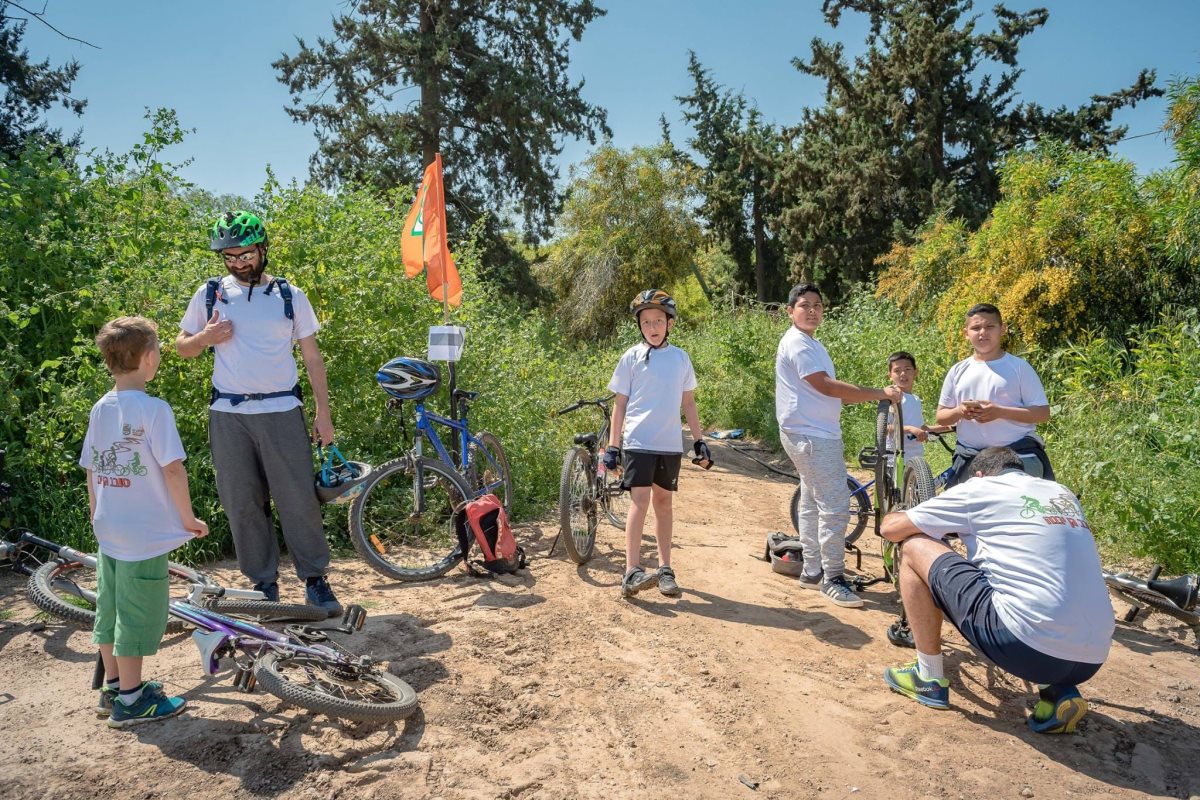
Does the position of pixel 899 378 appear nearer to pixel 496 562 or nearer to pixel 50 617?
pixel 496 562

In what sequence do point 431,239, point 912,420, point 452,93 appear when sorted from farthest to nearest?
point 452,93
point 431,239
point 912,420

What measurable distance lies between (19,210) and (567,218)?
19.1m

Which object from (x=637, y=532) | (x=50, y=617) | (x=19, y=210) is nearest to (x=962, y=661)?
(x=637, y=532)

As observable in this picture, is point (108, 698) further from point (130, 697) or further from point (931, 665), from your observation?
point (931, 665)

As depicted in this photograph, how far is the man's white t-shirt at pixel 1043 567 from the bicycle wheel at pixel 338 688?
2.47 metres

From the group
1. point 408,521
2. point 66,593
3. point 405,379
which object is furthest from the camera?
point 408,521

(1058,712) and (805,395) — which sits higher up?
(805,395)

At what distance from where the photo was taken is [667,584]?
15.9 feet

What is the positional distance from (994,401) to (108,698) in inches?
182

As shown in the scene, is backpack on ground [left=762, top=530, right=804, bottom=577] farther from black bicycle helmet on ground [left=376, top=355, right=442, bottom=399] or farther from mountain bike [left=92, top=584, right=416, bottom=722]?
mountain bike [left=92, top=584, right=416, bottom=722]

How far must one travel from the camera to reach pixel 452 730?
128 inches

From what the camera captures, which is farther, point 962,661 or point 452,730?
point 962,661

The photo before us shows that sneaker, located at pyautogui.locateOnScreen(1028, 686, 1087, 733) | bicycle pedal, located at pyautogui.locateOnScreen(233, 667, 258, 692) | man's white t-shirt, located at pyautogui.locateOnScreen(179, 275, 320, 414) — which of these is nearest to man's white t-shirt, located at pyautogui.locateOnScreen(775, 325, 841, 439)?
sneaker, located at pyautogui.locateOnScreen(1028, 686, 1087, 733)

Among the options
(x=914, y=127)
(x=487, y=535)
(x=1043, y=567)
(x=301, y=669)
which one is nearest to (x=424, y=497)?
(x=487, y=535)
